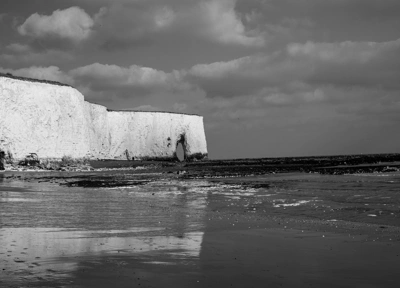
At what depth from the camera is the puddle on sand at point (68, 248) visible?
4817 millimetres

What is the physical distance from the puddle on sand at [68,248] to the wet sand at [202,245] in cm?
1

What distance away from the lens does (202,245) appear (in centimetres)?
648

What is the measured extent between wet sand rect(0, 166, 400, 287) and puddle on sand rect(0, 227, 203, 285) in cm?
1

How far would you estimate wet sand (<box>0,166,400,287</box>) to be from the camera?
15.1ft

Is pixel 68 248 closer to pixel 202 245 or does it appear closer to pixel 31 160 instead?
pixel 202 245

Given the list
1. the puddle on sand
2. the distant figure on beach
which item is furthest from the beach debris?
the puddle on sand

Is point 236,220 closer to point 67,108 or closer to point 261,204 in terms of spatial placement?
point 261,204

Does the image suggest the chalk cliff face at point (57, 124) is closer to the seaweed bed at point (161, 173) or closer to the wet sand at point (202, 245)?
the seaweed bed at point (161, 173)

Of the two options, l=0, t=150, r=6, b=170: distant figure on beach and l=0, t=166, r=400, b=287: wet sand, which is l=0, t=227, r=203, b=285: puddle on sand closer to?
l=0, t=166, r=400, b=287: wet sand

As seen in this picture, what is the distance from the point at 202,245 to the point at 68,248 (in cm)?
181

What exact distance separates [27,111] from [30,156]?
13.8ft

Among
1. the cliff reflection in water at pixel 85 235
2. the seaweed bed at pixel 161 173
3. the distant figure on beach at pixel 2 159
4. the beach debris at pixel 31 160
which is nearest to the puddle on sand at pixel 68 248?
the cliff reflection in water at pixel 85 235

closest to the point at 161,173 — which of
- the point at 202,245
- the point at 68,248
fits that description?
the point at 202,245

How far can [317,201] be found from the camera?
42.4 ft
